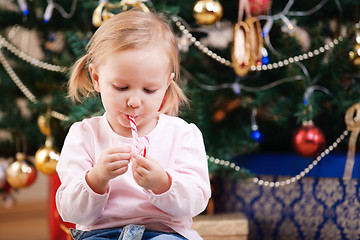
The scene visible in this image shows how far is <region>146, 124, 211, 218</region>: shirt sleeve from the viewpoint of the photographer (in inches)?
31.1

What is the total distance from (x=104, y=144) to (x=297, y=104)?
0.69 meters

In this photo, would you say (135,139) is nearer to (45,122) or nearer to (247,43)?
(247,43)

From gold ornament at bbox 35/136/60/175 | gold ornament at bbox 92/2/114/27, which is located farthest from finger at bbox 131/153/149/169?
gold ornament at bbox 35/136/60/175

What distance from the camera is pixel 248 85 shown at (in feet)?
4.82

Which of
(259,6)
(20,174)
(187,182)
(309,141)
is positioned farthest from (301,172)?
(20,174)

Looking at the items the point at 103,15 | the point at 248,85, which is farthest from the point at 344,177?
the point at 103,15

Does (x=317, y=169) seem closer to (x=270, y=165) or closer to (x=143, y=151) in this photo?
(x=270, y=165)

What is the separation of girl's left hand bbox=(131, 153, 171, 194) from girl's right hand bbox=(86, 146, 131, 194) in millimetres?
15

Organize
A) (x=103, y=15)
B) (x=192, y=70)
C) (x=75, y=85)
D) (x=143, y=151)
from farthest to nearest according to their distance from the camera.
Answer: (x=192, y=70) < (x=103, y=15) < (x=75, y=85) < (x=143, y=151)

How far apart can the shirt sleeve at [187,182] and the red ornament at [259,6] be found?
55cm

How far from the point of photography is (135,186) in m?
0.84

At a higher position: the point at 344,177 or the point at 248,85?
the point at 248,85

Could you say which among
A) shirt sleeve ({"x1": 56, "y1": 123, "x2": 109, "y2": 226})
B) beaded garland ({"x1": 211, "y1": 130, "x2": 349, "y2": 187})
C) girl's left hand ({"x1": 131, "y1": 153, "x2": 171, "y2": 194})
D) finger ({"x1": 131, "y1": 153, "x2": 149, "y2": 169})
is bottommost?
beaded garland ({"x1": 211, "y1": 130, "x2": 349, "y2": 187})

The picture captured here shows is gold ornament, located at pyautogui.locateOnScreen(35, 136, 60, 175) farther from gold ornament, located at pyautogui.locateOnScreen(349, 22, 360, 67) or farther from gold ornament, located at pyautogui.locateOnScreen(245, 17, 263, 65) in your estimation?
gold ornament, located at pyautogui.locateOnScreen(349, 22, 360, 67)
